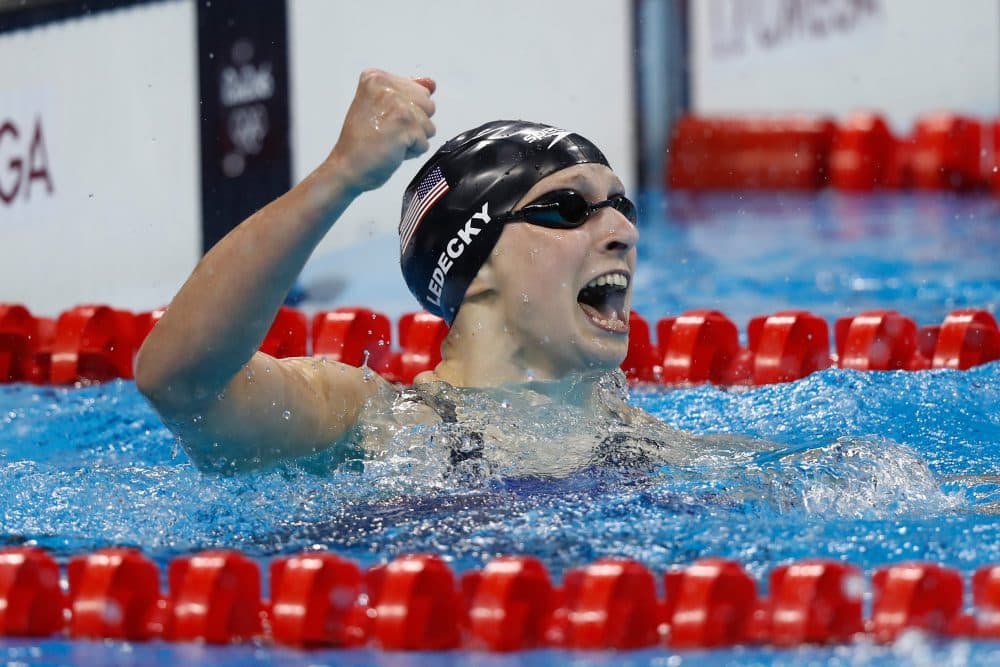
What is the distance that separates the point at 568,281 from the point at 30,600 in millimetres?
1031

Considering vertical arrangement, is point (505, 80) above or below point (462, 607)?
above

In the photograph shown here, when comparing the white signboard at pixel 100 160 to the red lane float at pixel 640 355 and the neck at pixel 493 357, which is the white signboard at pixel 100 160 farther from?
the neck at pixel 493 357

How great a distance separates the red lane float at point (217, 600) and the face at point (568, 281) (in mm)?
724

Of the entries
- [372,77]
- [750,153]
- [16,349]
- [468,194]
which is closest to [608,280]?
[468,194]

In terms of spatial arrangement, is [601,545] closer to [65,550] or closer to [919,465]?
[919,465]

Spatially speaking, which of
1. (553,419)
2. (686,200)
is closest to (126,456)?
(553,419)

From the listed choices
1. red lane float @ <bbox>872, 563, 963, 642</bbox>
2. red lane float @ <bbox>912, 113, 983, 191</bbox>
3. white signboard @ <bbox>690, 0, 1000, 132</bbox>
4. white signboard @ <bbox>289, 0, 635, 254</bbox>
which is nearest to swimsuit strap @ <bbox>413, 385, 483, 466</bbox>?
red lane float @ <bbox>872, 563, 963, 642</bbox>

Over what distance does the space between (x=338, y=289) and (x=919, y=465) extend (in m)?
3.77

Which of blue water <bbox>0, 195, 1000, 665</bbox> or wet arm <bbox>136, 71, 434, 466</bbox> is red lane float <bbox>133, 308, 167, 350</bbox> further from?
wet arm <bbox>136, 71, 434, 466</bbox>

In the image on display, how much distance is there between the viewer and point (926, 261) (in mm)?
6223

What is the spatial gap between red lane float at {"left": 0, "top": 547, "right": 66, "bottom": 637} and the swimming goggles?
3.25 feet

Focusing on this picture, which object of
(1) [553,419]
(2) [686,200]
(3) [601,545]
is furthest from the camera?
(2) [686,200]

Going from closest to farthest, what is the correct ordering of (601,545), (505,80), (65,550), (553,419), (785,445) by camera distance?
(601,545)
(65,550)
(553,419)
(785,445)
(505,80)

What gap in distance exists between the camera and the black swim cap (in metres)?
2.81
